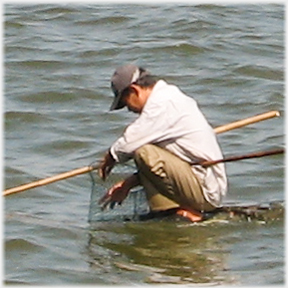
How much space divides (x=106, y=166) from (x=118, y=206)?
13.9 inches

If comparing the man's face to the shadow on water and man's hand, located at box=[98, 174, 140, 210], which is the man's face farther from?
the shadow on water

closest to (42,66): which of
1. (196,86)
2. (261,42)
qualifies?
(196,86)

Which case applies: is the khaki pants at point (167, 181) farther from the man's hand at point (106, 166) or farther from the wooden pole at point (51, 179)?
the wooden pole at point (51, 179)

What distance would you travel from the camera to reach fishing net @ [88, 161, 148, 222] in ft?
25.5

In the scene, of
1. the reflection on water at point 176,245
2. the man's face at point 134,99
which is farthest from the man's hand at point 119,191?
the man's face at point 134,99

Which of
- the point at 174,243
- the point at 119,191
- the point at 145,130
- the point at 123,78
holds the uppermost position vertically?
the point at 123,78

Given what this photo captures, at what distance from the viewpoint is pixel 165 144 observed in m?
7.41

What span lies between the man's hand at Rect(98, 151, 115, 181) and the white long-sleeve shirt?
0.09 metres

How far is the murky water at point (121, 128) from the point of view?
7047mm

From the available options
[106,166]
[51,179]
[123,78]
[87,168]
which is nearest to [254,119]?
[123,78]

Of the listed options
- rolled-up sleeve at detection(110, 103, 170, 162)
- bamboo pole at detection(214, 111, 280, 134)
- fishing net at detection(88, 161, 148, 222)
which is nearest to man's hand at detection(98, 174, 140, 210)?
fishing net at detection(88, 161, 148, 222)

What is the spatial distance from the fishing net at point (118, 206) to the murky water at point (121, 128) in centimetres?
1

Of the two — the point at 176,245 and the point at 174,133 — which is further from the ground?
the point at 174,133

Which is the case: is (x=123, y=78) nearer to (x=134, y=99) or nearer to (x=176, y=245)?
(x=134, y=99)
